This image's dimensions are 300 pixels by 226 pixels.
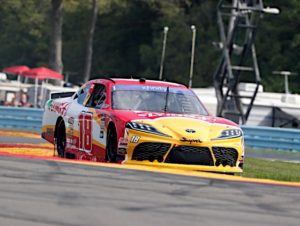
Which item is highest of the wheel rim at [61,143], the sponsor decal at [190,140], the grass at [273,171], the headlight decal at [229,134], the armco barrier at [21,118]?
the headlight decal at [229,134]

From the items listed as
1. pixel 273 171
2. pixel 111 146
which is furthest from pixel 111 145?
pixel 273 171

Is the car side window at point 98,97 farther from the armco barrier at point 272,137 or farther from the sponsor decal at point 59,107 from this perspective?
the armco barrier at point 272,137

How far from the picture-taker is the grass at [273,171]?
591 inches

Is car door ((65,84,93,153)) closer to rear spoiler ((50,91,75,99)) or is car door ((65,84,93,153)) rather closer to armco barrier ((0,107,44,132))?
rear spoiler ((50,91,75,99))

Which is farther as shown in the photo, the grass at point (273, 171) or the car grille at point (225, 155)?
the grass at point (273, 171)

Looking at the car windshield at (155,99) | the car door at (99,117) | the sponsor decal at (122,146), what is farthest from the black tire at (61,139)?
the sponsor decal at (122,146)

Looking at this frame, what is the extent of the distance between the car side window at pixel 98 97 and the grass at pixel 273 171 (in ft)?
8.28

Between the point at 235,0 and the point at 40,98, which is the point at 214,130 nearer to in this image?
the point at 235,0

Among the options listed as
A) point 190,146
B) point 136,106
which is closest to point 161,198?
point 190,146

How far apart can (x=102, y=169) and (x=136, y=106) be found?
3.05 m

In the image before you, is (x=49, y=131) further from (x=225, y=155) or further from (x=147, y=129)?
(x=225, y=155)

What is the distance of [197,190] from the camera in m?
9.54

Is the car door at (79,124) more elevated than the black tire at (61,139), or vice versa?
the car door at (79,124)

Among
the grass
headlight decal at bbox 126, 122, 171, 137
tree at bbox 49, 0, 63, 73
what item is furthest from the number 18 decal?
tree at bbox 49, 0, 63, 73
